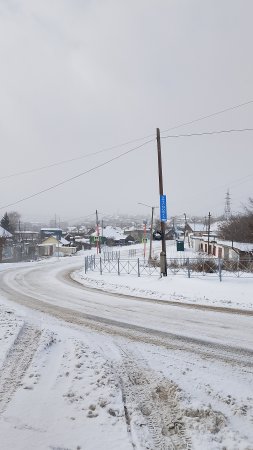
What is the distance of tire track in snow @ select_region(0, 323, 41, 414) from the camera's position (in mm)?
5215

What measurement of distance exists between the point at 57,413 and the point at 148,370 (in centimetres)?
198

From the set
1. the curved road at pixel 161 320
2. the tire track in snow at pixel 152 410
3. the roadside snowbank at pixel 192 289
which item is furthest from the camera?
the roadside snowbank at pixel 192 289

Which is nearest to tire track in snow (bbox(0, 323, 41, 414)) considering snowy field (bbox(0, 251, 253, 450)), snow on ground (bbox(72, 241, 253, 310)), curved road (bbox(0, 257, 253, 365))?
snowy field (bbox(0, 251, 253, 450))

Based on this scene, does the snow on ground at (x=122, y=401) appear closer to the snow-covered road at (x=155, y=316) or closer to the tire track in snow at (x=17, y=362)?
the tire track in snow at (x=17, y=362)

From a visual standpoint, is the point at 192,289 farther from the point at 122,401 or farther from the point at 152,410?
the point at 152,410

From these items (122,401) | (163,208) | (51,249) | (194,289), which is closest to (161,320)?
(122,401)

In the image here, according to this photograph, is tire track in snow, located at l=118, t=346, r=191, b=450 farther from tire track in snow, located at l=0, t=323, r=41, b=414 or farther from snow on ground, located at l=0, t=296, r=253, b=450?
tire track in snow, located at l=0, t=323, r=41, b=414

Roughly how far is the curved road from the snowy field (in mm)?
30

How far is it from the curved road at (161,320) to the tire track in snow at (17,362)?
181 centimetres

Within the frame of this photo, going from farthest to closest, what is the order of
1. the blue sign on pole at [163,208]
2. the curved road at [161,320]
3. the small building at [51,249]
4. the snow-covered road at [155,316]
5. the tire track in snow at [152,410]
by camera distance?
the small building at [51,249] → the blue sign on pole at [163,208] → the snow-covered road at [155,316] → the curved road at [161,320] → the tire track in snow at [152,410]

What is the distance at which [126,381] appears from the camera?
18.3 ft

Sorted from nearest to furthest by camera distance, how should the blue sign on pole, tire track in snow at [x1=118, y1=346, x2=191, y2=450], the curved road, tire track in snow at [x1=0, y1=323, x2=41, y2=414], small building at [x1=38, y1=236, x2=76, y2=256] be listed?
tire track in snow at [x1=118, y1=346, x2=191, y2=450] < tire track in snow at [x1=0, y1=323, x2=41, y2=414] < the curved road < the blue sign on pole < small building at [x1=38, y1=236, x2=76, y2=256]

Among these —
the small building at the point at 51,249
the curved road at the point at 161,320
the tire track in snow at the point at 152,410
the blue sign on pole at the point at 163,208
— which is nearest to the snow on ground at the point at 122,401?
the tire track in snow at the point at 152,410

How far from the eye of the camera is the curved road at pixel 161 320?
25.1ft
